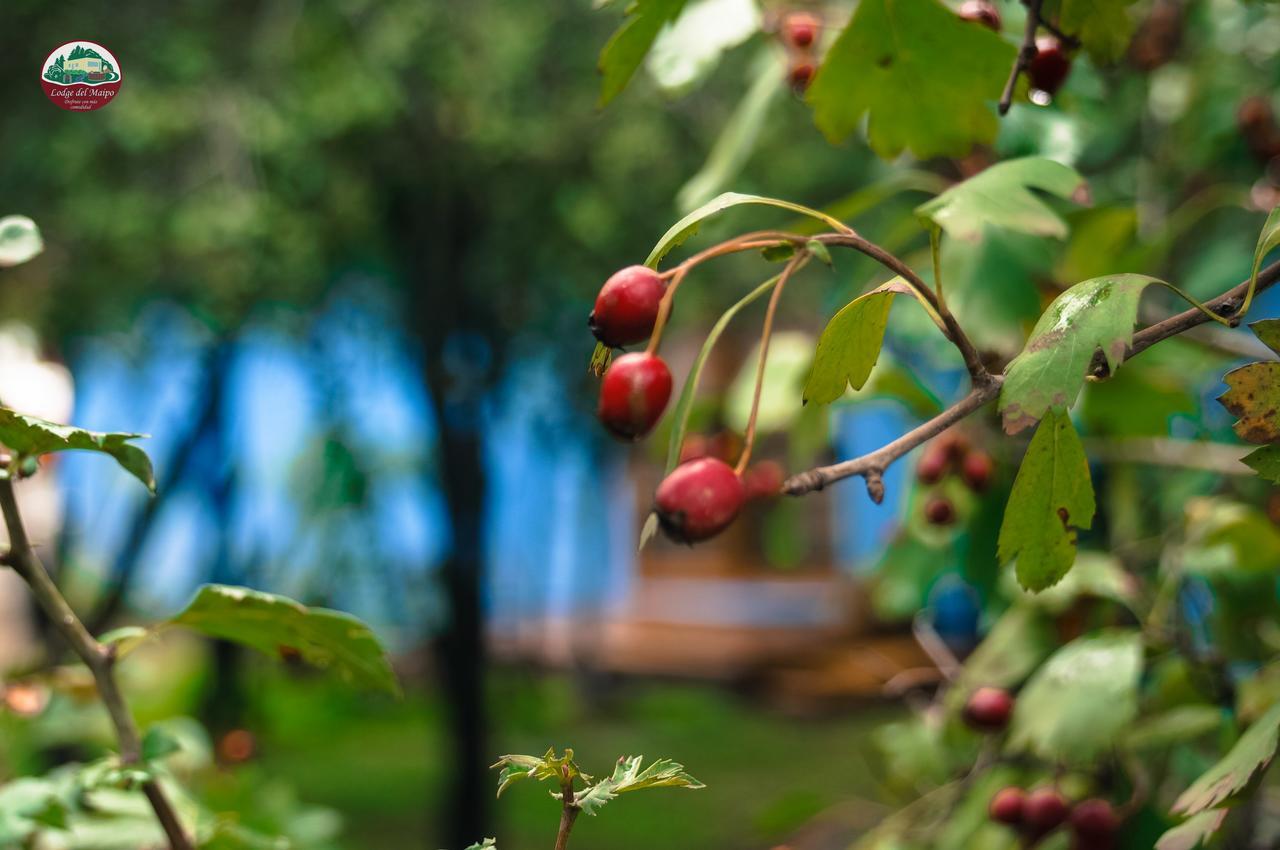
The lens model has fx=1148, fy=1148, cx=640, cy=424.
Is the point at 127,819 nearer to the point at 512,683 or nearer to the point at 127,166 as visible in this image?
the point at 127,166

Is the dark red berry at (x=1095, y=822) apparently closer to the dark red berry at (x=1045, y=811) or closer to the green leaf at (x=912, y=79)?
the dark red berry at (x=1045, y=811)

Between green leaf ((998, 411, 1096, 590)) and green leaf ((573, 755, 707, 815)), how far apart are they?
20 centimetres

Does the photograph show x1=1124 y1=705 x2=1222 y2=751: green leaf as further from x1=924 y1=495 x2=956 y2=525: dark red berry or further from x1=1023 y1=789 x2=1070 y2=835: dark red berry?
x1=924 y1=495 x2=956 y2=525: dark red berry

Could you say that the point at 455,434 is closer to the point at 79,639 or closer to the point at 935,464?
the point at 935,464

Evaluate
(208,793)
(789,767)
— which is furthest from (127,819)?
(789,767)

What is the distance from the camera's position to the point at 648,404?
0.52 m

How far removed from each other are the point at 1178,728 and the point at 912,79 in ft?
2.07

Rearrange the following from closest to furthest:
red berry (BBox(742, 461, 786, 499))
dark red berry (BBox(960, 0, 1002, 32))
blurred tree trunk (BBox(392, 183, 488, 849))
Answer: dark red berry (BBox(960, 0, 1002, 32))
red berry (BBox(742, 461, 786, 499))
blurred tree trunk (BBox(392, 183, 488, 849))

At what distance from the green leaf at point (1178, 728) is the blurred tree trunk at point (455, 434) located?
357 cm

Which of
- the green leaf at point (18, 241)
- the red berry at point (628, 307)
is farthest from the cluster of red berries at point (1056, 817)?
the green leaf at point (18, 241)

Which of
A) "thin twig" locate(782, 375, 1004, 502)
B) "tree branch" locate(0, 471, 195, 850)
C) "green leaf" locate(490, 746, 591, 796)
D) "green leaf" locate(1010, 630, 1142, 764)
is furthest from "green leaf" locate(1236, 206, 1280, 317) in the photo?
"tree branch" locate(0, 471, 195, 850)

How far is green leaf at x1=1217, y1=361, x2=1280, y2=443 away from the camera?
0.59m

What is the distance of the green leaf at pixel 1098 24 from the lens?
2.51 feet

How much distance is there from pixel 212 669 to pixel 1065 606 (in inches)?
210
